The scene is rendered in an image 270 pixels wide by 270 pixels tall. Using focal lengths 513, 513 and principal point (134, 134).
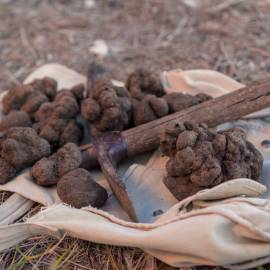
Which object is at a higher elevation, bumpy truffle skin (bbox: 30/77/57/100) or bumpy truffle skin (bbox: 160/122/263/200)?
bumpy truffle skin (bbox: 160/122/263/200)

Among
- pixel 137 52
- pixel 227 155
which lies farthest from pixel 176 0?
pixel 227 155

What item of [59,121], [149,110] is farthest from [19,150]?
[149,110]

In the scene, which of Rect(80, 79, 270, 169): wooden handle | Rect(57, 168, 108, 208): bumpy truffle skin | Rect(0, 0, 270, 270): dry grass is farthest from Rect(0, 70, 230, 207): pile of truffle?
Rect(0, 0, 270, 270): dry grass

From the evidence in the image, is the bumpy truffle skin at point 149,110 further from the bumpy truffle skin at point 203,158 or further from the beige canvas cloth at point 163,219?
the bumpy truffle skin at point 203,158

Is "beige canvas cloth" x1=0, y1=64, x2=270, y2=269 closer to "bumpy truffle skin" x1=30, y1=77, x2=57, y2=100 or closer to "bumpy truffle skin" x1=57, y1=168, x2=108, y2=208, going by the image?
"bumpy truffle skin" x1=57, y1=168, x2=108, y2=208

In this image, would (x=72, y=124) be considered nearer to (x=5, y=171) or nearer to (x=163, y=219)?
(x=5, y=171)
